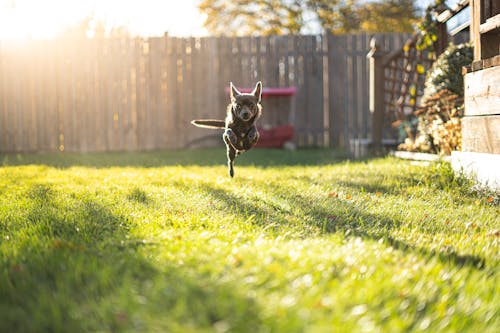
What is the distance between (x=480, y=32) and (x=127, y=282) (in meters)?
3.93

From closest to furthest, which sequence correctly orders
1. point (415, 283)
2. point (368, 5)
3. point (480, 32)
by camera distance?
point (415, 283) < point (480, 32) < point (368, 5)

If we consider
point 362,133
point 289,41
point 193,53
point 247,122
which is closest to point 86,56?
point 193,53

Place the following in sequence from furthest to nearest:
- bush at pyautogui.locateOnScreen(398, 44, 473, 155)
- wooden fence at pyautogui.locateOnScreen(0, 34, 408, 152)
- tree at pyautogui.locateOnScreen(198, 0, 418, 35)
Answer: tree at pyautogui.locateOnScreen(198, 0, 418, 35)
wooden fence at pyautogui.locateOnScreen(0, 34, 408, 152)
bush at pyautogui.locateOnScreen(398, 44, 473, 155)

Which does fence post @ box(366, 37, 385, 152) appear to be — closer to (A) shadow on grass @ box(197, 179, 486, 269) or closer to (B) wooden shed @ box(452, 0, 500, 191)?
(B) wooden shed @ box(452, 0, 500, 191)

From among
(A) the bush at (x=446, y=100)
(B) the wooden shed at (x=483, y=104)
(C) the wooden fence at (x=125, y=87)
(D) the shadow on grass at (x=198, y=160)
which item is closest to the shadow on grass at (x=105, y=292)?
(B) the wooden shed at (x=483, y=104)

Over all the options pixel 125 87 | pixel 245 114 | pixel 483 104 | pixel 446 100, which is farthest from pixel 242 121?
pixel 125 87

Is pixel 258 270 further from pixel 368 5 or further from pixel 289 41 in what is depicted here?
pixel 368 5

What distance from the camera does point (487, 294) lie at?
1.93 metres

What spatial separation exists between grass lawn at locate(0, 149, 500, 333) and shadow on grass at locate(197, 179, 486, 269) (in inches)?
0.5

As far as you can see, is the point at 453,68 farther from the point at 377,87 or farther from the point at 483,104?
the point at 377,87

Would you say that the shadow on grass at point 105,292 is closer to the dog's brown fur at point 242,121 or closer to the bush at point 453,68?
the dog's brown fur at point 242,121

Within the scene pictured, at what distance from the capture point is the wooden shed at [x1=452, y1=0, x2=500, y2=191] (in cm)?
418

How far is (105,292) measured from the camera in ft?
5.90

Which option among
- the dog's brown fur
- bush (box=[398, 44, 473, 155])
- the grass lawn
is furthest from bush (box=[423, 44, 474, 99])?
the dog's brown fur
